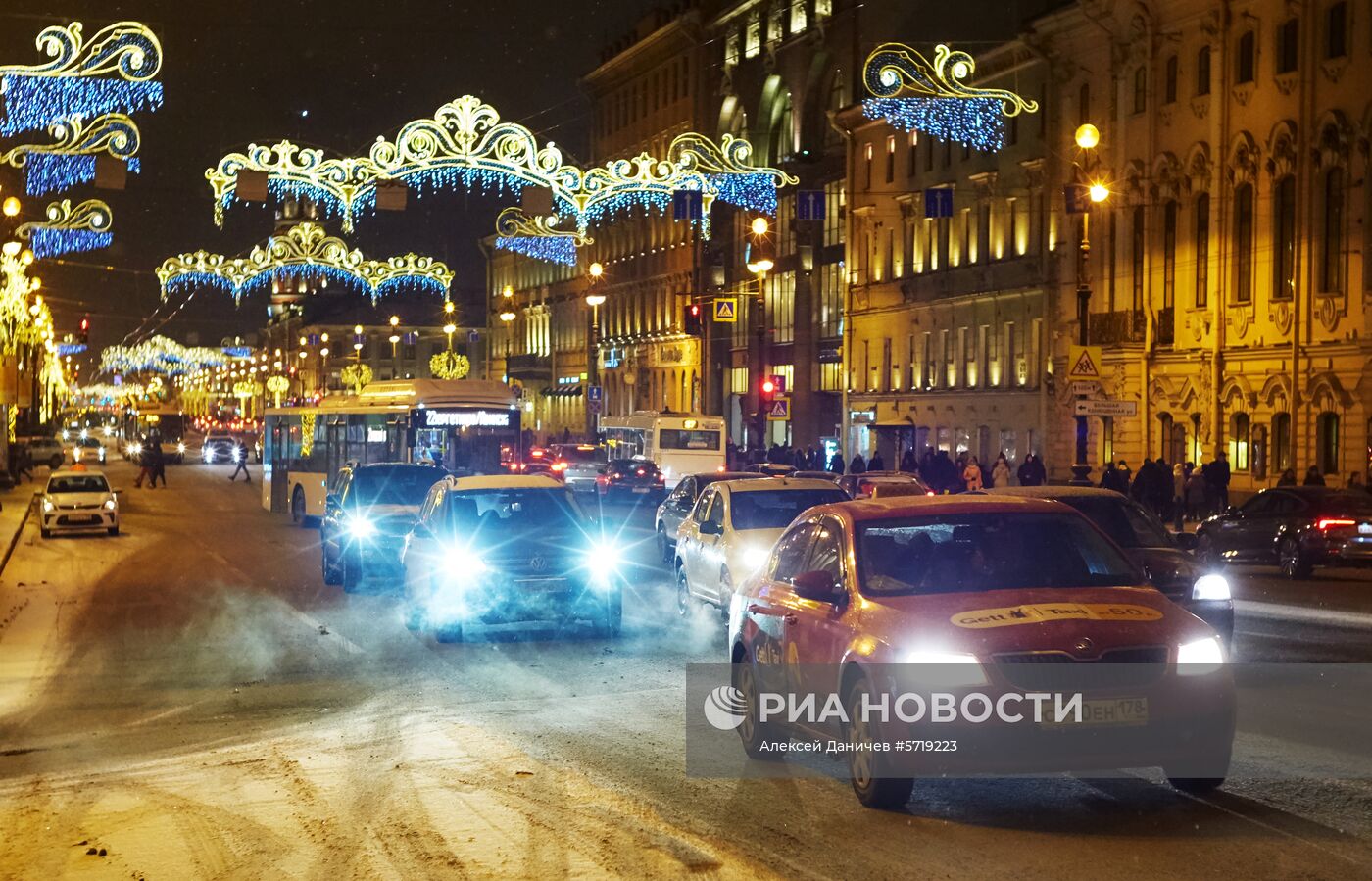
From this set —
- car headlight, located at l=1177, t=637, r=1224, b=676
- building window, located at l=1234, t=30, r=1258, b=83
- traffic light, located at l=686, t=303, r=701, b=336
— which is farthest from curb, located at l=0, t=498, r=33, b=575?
building window, located at l=1234, t=30, r=1258, b=83

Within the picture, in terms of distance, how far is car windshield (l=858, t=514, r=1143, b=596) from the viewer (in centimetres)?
929

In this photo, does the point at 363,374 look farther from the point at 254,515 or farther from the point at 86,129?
the point at 86,129

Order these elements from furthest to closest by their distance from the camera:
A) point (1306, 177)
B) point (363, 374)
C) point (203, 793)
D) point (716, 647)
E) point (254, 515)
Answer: point (363, 374) → point (254, 515) → point (1306, 177) → point (716, 647) → point (203, 793)

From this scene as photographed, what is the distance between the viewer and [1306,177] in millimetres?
40438

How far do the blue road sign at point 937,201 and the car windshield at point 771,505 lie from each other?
25.9 m

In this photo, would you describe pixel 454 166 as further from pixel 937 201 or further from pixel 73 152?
pixel 937 201

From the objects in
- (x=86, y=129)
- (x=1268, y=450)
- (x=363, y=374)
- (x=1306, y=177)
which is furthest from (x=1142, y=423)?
(x=363, y=374)

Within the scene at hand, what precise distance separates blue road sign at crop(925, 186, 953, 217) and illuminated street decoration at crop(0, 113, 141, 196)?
70.9ft

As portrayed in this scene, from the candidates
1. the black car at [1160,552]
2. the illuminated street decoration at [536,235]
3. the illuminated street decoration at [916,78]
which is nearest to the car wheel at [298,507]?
the illuminated street decoration at [536,235]

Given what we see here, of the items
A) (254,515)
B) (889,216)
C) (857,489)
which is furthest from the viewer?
(889,216)

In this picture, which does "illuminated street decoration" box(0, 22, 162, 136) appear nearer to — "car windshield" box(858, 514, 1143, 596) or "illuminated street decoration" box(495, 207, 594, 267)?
"illuminated street decoration" box(495, 207, 594, 267)

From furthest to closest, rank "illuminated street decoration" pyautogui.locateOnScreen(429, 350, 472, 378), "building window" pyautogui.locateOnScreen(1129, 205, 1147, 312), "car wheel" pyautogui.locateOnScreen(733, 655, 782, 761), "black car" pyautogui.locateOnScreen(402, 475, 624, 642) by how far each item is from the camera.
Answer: "illuminated street decoration" pyautogui.locateOnScreen(429, 350, 472, 378)
"building window" pyautogui.locateOnScreen(1129, 205, 1147, 312)
"black car" pyautogui.locateOnScreen(402, 475, 624, 642)
"car wheel" pyautogui.locateOnScreen(733, 655, 782, 761)

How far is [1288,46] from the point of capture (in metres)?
40.9

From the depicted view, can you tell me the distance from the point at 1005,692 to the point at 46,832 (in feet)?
15.4
